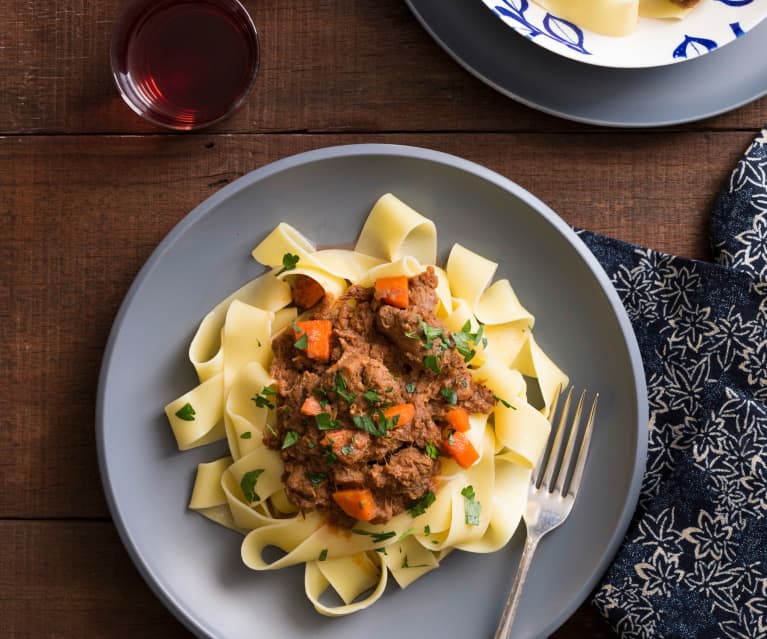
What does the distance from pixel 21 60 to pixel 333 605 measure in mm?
2508

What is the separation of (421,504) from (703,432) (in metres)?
1.14

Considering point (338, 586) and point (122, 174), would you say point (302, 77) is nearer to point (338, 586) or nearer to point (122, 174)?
point (122, 174)

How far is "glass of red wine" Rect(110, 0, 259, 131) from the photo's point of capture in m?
2.95

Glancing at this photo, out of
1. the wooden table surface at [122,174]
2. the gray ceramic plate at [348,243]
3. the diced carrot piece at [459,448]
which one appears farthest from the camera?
the wooden table surface at [122,174]

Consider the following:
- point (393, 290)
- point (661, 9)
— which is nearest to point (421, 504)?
point (393, 290)

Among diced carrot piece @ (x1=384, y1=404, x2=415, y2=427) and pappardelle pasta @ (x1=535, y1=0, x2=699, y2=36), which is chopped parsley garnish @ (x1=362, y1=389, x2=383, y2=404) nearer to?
diced carrot piece @ (x1=384, y1=404, x2=415, y2=427)

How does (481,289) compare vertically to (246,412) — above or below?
above

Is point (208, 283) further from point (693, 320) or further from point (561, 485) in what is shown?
point (693, 320)

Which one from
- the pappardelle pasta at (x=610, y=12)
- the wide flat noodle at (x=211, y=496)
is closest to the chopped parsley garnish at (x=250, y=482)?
the wide flat noodle at (x=211, y=496)

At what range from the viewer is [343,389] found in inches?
106

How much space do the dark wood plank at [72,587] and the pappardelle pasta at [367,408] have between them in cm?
53

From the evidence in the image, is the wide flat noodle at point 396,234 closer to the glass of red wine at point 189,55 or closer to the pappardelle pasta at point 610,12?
the glass of red wine at point 189,55

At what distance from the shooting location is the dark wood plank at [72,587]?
315 cm

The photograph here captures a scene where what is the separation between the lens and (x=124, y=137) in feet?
10.3
